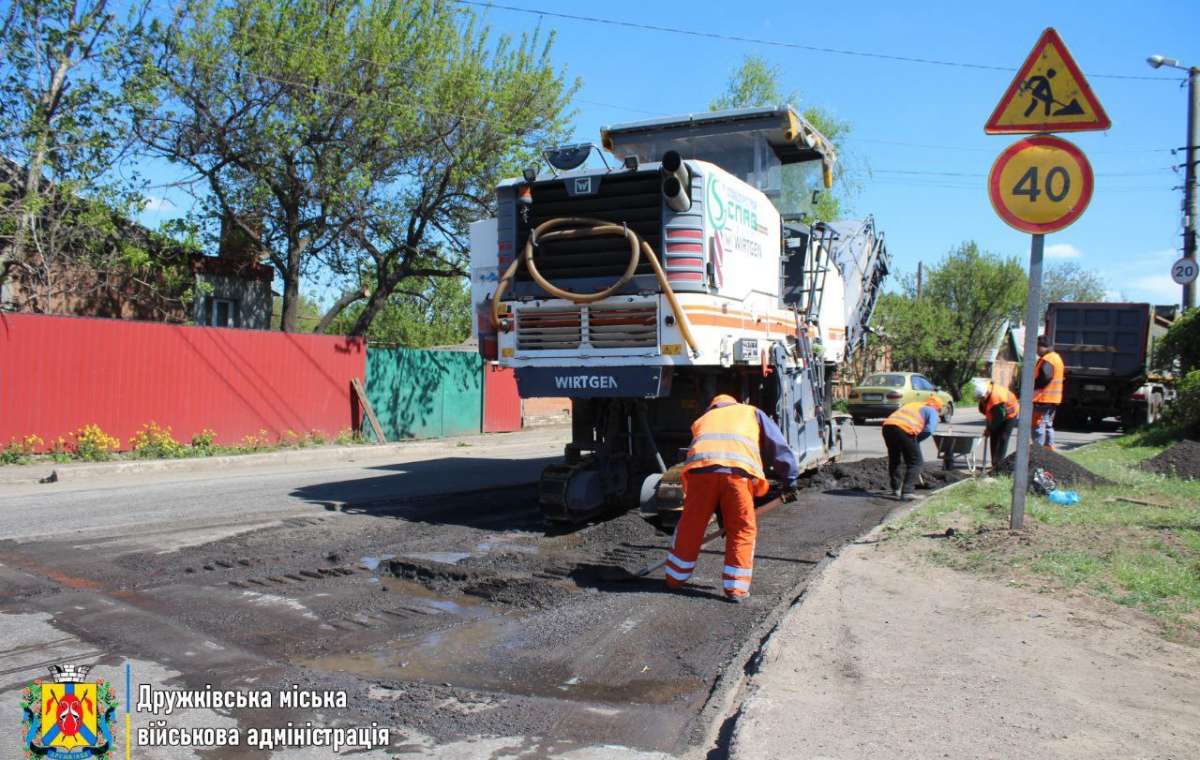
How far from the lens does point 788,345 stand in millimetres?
9586

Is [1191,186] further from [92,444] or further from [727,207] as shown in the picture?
[92,444]

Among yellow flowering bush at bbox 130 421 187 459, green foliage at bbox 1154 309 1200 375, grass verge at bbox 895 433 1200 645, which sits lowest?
yellow flowering bush at bbox 130 421 187 459

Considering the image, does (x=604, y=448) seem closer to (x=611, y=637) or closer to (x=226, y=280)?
(x=611, y=637)

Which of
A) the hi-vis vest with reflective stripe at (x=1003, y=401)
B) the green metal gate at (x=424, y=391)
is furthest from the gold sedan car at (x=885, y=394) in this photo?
the hi-vis vest with reflective stripe at (x=1003, y=401)

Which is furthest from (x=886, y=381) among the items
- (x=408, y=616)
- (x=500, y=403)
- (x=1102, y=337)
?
(x=408, y=616)

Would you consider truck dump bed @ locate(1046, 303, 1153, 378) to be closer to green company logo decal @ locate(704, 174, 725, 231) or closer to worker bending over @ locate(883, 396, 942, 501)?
worker bending over @ locate(883, 396, 942, 501)

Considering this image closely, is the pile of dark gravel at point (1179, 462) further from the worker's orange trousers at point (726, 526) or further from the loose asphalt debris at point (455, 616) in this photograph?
the worker's orange trousers at point (726, 526)

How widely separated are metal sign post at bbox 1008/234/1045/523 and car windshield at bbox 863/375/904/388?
17.9m

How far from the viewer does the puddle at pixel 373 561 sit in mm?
6789

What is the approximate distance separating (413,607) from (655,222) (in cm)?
382

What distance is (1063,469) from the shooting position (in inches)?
391

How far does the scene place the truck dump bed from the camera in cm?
2125

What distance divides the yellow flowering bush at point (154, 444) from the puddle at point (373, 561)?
9188mm

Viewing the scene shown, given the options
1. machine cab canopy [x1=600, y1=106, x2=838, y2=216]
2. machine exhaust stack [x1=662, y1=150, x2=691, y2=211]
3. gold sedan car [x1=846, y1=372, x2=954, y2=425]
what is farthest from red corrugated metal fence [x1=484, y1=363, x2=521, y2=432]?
machine exhaust stack [x1=662, y1=150, x2=691, y2=211]
